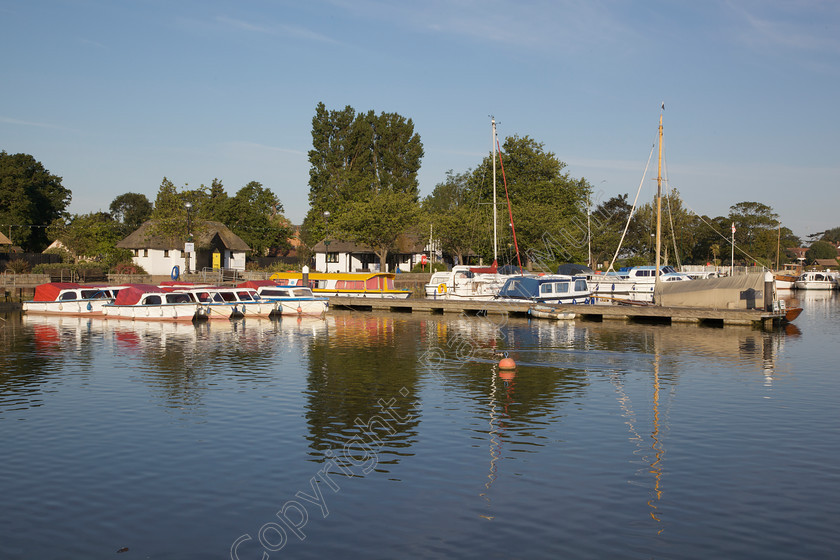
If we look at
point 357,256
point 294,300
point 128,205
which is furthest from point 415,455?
point 128,205

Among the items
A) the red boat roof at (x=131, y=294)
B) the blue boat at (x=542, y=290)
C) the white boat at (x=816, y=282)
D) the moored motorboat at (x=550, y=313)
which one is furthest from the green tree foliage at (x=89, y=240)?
the white boat at (x=816, y=282)

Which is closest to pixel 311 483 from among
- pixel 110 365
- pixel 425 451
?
pixel 425 451

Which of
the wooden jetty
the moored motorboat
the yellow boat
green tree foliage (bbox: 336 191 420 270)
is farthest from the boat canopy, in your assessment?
green tree foliage (bbox: 336 191 420 270)

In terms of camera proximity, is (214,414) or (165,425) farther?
(214,414)

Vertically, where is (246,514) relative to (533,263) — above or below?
below

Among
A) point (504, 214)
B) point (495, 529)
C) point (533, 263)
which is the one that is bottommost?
point (495, 529)

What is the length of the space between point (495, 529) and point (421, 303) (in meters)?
47.2

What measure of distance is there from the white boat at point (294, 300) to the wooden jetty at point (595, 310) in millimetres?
6969

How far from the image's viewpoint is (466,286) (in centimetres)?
6300

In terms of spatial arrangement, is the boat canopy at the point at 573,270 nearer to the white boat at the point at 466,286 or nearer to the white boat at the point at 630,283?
the white boat at the point at 630,283

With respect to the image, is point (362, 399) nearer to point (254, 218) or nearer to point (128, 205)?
point (254, 218)

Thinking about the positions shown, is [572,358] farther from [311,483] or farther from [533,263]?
[533,263]

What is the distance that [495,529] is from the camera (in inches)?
548

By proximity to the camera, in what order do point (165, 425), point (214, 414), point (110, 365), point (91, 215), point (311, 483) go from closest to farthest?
point (311, 483), point (165, 425), point (214, 414), point (110, 365), point (91, 215)
